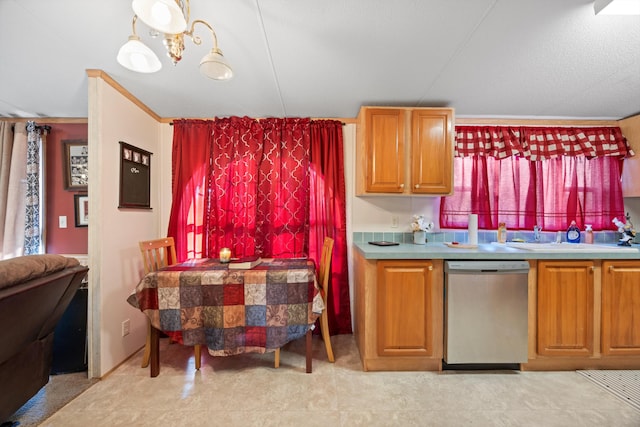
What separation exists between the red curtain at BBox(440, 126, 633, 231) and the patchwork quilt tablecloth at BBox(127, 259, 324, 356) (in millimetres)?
1752

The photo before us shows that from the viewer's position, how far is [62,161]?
8.65ft

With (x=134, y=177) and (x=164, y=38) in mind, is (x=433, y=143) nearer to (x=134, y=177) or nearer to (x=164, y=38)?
(x=164, y=38)

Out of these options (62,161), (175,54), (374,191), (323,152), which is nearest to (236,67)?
(175,54)

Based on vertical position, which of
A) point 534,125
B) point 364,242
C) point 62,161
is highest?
point 534,125

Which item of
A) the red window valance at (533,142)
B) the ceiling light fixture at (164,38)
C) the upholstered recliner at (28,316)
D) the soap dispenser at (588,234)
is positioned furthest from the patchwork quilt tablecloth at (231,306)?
the soap dispenser at (588,234)

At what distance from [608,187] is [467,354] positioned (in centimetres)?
241

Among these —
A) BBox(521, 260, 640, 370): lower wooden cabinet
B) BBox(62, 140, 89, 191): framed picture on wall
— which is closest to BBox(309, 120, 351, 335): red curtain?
BBox(521, 260, 640, 370): lower wooden cabinet

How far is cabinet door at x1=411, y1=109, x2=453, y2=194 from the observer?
234 centimetres

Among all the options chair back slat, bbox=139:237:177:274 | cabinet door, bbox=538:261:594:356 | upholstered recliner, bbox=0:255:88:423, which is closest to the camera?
upholstered recliner, bbox=0:255:88:423

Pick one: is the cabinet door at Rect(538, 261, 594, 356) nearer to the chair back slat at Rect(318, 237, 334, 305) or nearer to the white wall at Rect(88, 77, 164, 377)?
the chair back slat at Rect(318, 237, 334, 305)

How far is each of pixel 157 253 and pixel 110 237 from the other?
374 mm

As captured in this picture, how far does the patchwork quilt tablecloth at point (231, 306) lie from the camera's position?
1890 millimetres

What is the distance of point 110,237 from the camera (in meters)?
2.03

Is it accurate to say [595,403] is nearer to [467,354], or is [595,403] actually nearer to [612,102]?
[467,354]
